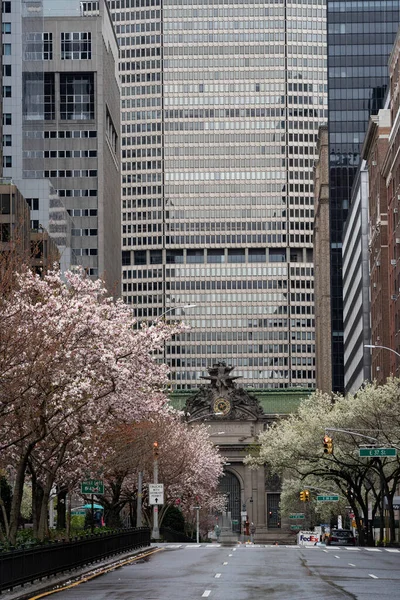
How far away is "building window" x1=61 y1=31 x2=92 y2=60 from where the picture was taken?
176 m

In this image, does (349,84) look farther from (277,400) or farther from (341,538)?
(341,538)

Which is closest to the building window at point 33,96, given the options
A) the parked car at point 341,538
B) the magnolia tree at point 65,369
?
the parked car at point 341,538

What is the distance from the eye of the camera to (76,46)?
17712 cm

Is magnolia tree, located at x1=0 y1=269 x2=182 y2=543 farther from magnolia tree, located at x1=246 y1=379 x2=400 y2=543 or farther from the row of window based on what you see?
the row of window

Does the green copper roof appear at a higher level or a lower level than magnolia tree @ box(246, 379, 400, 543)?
higher

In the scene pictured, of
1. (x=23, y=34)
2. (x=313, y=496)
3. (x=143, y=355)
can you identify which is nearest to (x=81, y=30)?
(x=23, y=34)

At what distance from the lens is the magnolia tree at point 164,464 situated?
63406 millimetres

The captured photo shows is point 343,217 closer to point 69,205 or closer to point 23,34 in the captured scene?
point 69,205

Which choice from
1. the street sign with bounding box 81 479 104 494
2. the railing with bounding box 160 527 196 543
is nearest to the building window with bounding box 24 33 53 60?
the railing with bounding box 160 527 196 543

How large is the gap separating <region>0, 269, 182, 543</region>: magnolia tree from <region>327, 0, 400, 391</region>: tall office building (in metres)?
139

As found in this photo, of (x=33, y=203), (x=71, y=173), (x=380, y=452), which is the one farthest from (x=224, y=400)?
(x=380, y=452)

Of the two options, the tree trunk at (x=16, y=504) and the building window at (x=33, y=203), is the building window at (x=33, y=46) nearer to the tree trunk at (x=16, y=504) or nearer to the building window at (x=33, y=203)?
the building window at (x=33, y=203)

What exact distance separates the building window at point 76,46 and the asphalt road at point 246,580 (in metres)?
134

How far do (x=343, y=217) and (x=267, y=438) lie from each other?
8172 cm
